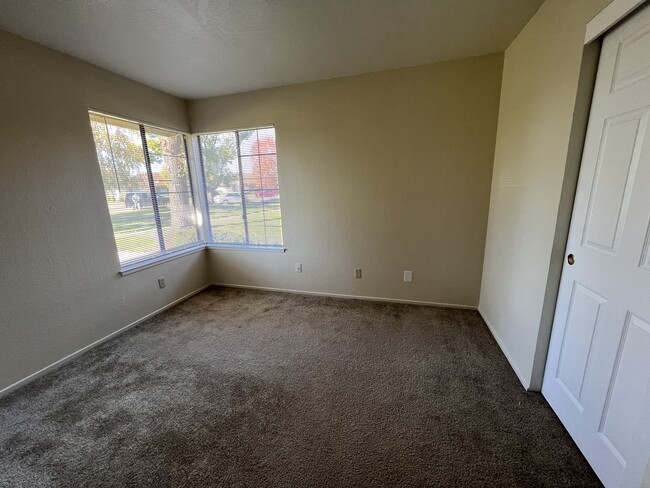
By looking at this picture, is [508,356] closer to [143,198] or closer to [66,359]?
[66,359]

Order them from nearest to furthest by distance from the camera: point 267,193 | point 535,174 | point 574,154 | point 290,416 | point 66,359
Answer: point 574,154
point 290,416
point 535,174
point 66,359
point 267,193

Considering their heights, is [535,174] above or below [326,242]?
above

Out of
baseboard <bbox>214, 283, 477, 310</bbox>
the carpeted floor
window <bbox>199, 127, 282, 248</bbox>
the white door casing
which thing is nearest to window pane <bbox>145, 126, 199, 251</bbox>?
window <bbox>199, 127, 282, 248</bbox>

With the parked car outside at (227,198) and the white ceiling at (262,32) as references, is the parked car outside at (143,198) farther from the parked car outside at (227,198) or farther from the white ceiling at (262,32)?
the white ceiling at (262,32)

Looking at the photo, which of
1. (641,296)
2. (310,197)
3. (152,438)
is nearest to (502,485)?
(641,296)

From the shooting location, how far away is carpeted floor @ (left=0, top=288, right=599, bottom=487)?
126cm

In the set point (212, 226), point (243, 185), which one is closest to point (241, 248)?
point (212, 226)

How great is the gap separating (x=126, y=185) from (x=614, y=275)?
3683 millimetres

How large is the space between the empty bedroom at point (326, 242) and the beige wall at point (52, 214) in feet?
0.05

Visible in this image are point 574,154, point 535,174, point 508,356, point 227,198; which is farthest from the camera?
point 227,198

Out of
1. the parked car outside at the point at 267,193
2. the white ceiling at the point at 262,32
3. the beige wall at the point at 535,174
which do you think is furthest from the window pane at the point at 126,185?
the beige wall at the point at 535,174

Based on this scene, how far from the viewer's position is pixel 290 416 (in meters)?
1.58

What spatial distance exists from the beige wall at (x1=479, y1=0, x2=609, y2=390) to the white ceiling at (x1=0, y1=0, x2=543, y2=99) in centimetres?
34

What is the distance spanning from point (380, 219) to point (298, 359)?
168 centimetres
